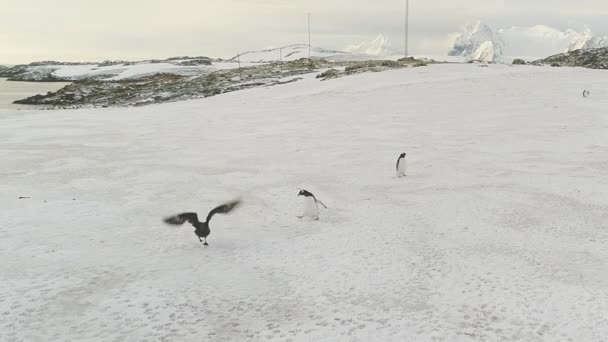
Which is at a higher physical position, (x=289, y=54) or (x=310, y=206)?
(x=289, y=54)

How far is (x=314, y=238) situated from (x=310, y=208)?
906 millimetres

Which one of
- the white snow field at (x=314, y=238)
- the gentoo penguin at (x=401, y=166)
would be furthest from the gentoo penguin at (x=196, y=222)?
the gentoo penguin at (x=401, y=166)

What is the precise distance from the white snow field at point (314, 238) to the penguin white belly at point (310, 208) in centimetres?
22

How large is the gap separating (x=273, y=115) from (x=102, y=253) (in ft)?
57.5

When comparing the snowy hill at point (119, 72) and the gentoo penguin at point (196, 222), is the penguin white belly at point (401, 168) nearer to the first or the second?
the gentoo penguin at point (196, 222)

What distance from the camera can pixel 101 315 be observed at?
5.39 m

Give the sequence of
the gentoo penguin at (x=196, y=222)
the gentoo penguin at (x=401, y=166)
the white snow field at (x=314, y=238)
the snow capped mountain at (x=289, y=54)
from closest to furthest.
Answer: the white snow field at (x=314, y=238) → the gentoo penguin at (x=196, y=222) → the gentoo penguin at (x=401, y=166) → the snow capped mountain at (x=289, y=54)

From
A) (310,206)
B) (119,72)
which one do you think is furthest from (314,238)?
(119,72)

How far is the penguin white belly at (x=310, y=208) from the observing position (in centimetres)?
858

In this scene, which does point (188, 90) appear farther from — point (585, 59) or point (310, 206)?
point (585, 59)

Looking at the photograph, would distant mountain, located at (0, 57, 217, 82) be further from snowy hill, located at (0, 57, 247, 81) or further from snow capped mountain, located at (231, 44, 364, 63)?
snow capped mountain, located at (231, 44, 364, 63)

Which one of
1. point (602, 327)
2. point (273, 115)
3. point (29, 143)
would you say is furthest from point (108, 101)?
point (602, 327)

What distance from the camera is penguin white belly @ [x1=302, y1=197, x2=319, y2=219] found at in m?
8.58

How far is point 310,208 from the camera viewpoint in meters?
8.66
